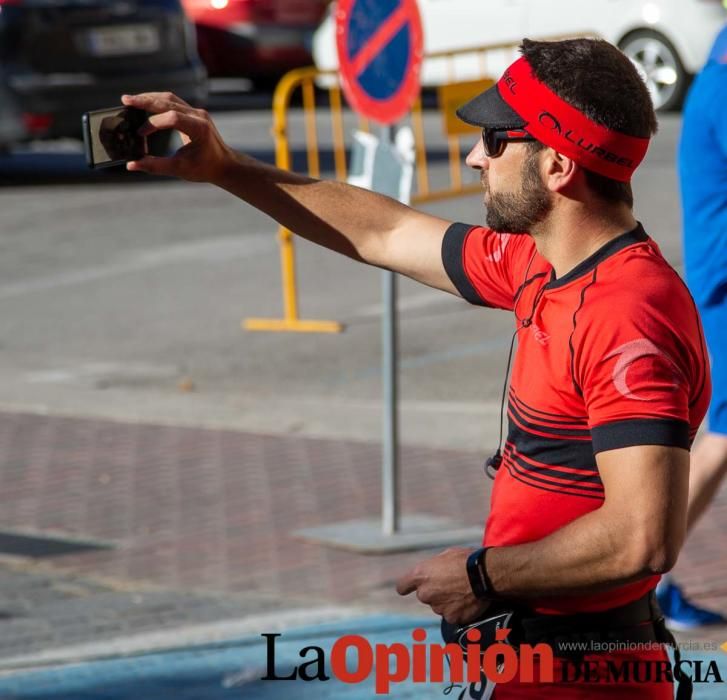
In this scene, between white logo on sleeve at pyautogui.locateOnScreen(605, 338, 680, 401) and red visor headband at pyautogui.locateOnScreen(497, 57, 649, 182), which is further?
red visor headband at pyautogui.locateOnScreen(497, 57, 649, 182)

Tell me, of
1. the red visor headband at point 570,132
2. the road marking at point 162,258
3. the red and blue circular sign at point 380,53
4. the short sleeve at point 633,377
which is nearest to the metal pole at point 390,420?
the red and blue circular sign at point 380,53

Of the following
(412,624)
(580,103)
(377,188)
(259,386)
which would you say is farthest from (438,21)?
(580,103)

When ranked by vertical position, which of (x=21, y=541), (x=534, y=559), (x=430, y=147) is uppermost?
(x=534, y=559)

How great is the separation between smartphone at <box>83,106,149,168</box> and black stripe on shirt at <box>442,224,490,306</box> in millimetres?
605

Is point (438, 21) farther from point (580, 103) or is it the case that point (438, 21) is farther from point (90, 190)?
point (580, 103)

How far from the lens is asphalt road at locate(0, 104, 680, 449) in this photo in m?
8.31

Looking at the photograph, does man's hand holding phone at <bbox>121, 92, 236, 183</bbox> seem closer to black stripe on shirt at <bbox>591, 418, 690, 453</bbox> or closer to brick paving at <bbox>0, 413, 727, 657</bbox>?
black stripe on shirt at <bbox>591, 418, 690, 453</bbox>

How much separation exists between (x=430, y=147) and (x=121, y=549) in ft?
34.1

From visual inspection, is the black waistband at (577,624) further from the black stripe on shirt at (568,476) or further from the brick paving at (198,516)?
the brick paving at (198,516)

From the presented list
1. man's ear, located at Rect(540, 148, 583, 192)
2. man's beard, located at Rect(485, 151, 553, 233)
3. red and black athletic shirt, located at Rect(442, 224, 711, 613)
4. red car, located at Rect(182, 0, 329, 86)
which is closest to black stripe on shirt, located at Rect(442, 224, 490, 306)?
red and black athletic shirt, located at Rect(442, 224, 711, 613)

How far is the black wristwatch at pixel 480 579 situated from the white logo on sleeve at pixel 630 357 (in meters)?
0.36

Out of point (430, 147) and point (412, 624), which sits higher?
point (412, 624)

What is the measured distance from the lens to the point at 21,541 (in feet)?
20.5

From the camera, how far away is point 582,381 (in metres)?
2.50
